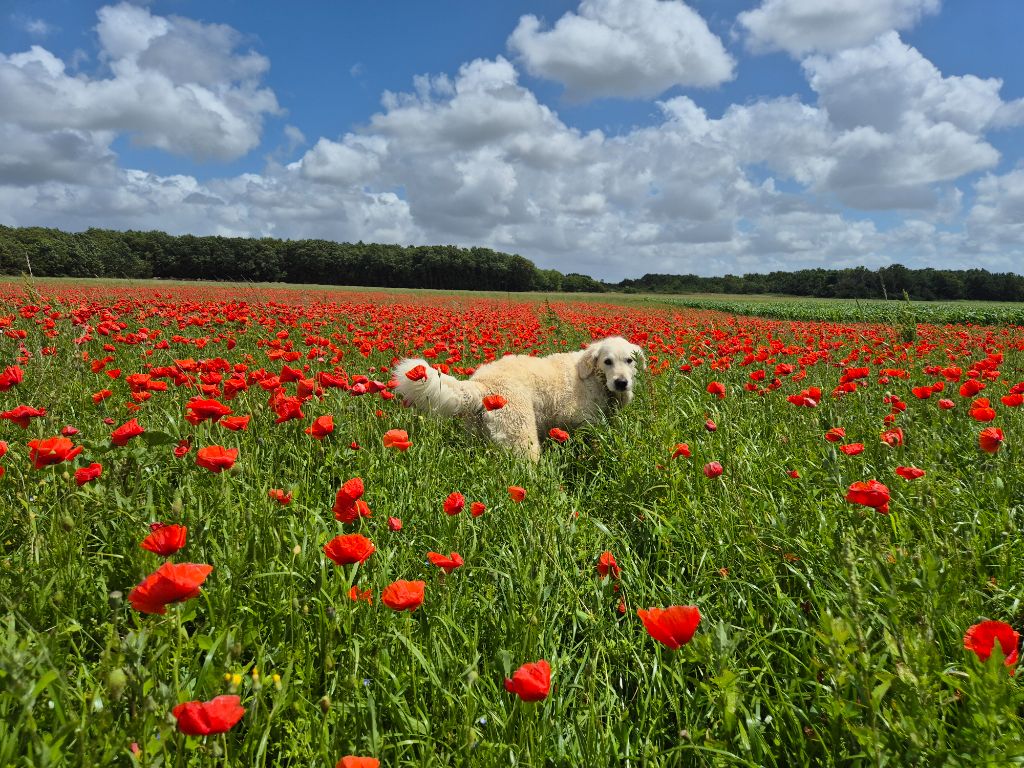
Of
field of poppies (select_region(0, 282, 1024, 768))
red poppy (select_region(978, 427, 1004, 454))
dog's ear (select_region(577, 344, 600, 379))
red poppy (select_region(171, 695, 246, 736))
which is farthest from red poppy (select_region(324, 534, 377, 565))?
dog's ear (select_region(577, 344, 600, 379))

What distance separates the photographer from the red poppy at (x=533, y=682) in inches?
51.0

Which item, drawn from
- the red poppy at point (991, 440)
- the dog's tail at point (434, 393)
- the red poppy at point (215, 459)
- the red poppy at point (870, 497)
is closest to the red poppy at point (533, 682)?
the red poppy at point (870, 497)

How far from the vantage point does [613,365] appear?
5.97 meters

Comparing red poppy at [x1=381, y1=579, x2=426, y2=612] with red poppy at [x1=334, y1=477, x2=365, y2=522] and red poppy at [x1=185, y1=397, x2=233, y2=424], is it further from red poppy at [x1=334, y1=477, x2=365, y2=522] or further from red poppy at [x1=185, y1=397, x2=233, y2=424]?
red poppy at [x1=185, y1=397, x2=233, y2=424]

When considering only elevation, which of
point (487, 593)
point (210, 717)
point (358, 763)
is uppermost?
point (210, 717)

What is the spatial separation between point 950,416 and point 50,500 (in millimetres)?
6096

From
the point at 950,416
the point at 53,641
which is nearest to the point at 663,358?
the point at 950,416

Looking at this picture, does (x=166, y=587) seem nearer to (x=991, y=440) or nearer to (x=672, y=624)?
(x=672, y=624)

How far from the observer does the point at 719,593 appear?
98.5 inches

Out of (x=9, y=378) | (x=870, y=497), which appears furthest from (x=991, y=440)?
(x=9, y=378)

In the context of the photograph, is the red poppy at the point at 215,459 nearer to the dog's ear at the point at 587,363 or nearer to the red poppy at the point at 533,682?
the red poppy at the point at 533,682

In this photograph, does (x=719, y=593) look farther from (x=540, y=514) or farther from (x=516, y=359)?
(x=516, y=359)

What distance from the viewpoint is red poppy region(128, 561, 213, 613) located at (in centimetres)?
128

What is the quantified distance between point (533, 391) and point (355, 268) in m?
80.4
